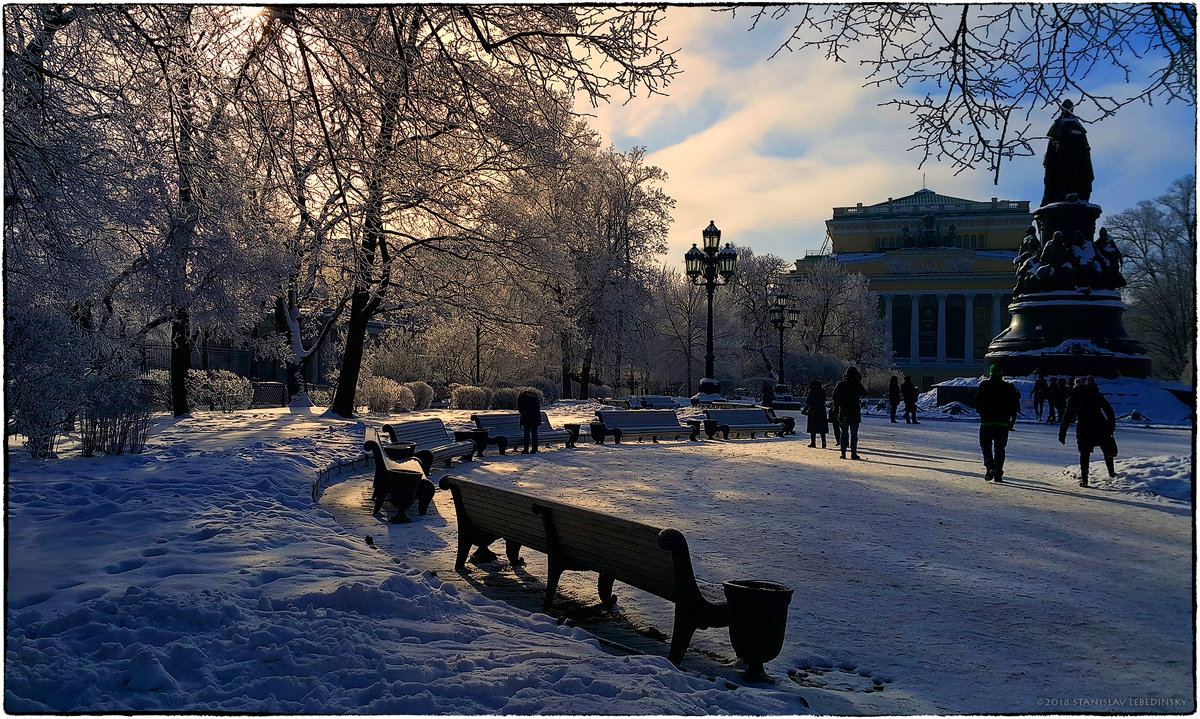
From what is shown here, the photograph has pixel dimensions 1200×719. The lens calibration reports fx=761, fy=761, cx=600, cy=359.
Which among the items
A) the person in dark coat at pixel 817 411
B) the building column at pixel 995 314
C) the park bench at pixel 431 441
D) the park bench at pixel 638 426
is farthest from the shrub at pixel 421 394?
the building column at pixel 995 314

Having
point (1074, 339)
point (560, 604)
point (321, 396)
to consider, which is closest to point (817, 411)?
point (1074, 339)

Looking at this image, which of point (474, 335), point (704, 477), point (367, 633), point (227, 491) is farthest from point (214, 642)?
point (474, 335)

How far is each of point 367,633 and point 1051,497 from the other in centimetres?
982

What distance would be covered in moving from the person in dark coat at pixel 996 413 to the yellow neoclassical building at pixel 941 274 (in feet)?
176

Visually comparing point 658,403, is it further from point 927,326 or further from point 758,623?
point 927,326

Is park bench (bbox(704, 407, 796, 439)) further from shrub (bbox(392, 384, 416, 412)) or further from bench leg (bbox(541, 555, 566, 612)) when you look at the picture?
bench leg (bbox(541, 555, 566, 612))

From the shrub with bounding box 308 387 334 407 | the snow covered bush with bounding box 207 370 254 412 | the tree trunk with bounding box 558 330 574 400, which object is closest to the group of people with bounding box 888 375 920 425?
the tree trunk with bounding box 558 330 574 400

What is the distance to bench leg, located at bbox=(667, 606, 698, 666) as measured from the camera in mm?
4559

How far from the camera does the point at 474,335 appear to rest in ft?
119

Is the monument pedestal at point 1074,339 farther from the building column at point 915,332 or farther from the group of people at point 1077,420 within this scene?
the building column at point 915,332

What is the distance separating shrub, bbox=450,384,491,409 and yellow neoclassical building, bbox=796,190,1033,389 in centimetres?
4233

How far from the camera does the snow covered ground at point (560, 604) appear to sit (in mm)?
3682

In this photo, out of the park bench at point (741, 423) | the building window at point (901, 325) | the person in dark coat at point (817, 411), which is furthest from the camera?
the building window at point (901, 325)

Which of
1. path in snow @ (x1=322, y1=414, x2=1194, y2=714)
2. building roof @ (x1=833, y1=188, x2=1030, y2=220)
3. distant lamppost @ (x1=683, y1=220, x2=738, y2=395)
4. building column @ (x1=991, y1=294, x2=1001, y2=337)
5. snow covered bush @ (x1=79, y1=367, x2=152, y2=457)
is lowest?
path in snow @ (x1=322, y1=414, x2=1194, y2=714)
